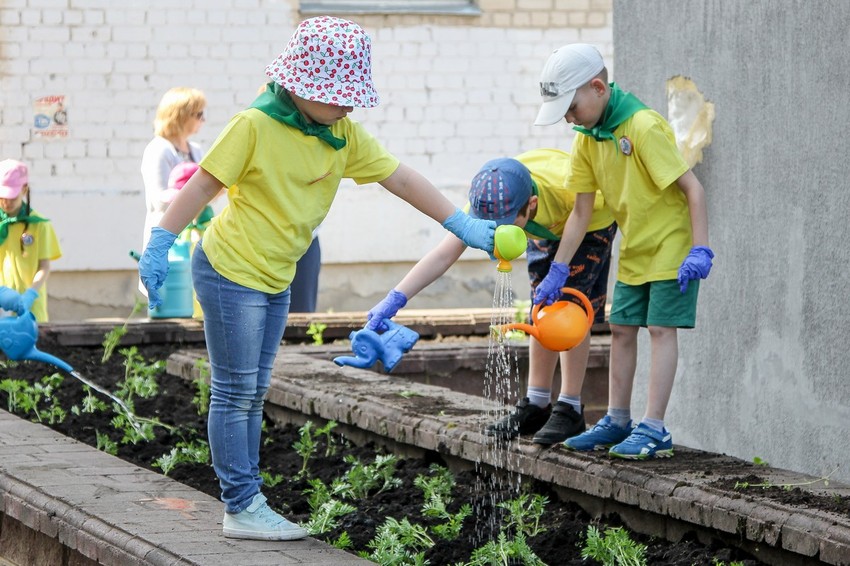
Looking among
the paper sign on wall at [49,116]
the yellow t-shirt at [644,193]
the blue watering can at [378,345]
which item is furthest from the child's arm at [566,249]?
the paper sign on wall at [49,116]

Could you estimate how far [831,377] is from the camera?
17.3 ft

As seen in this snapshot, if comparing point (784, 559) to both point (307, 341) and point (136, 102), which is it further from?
point (136, 102)

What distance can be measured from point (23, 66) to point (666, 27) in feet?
25.8

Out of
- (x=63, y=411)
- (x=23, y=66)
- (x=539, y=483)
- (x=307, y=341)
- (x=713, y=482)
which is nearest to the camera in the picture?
(x=713, y=482)

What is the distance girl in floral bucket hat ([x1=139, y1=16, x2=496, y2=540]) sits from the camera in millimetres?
4070

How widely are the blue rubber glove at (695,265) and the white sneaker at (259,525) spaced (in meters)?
1.43

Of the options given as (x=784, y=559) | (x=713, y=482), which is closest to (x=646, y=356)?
(x=713, y=482)

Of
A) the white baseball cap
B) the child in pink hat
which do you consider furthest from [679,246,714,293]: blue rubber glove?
the child in pink hat

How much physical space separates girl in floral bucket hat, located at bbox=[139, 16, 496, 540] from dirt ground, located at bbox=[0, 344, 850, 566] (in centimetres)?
48

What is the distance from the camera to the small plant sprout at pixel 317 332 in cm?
874

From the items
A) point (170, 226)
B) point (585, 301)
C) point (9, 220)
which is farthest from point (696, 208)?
point (9, 220)

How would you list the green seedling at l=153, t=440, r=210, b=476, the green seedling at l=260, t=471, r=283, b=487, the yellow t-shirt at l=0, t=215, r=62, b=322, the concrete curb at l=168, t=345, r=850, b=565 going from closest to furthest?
the concrete curb at l=168, t=345, r=850, b=565 < the green seedling at l=260, t=471, r=283, b=487 < the green seedling at l=153, t=440, r=210, b=476 < the yellow t-shirt at l=0, t=215, r=62, b=322

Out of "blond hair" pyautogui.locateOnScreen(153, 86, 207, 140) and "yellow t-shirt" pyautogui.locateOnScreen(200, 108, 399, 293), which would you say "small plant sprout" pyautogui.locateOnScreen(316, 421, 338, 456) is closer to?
"yellow t-shirt" pyautogui.locateOnScreen(200, 108, 399, 293)

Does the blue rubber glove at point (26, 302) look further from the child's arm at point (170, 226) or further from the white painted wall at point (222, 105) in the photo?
the white painted wall at point (222, 105)
